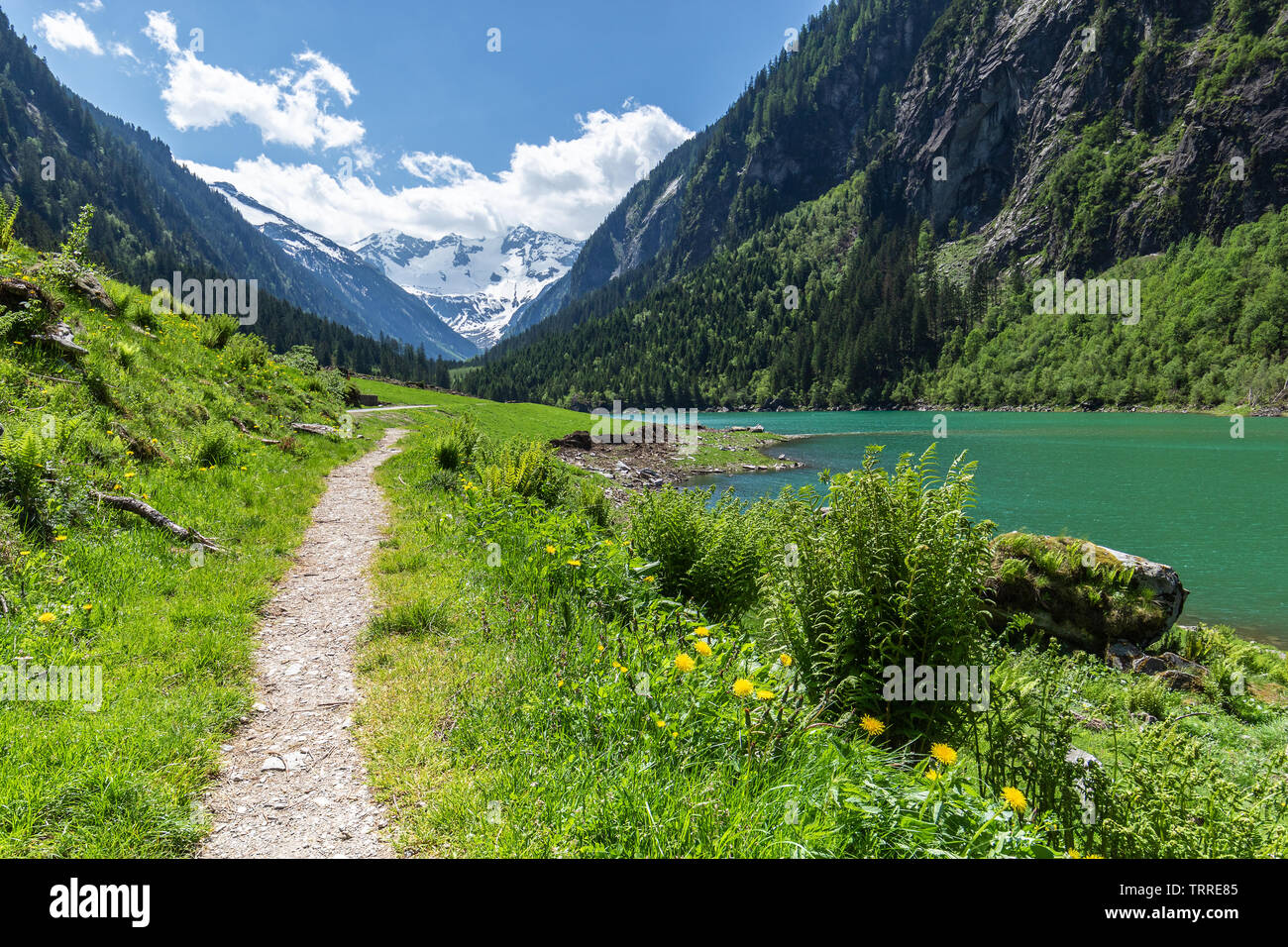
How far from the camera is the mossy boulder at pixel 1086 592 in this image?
35.4ft

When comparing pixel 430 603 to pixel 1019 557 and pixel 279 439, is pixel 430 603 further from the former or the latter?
pixel 279 439

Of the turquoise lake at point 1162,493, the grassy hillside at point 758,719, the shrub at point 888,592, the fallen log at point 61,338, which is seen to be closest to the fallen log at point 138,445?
the fallen log at point 61,338

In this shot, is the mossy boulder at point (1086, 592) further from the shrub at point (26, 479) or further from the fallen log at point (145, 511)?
the shrub at point (26, 479)

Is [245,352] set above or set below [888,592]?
above

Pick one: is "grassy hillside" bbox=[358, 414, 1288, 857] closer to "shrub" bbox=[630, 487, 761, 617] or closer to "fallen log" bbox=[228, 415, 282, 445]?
"shrub" bbox=[630, 487, 761, 617]

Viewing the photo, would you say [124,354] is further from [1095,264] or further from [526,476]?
[1095,264]

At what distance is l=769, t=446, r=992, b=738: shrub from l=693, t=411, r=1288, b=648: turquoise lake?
4.58 m

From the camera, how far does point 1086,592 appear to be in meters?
11.0

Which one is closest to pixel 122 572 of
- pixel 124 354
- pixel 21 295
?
pixel 21 295

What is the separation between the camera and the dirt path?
331 centimetres

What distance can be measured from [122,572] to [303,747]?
3.85m

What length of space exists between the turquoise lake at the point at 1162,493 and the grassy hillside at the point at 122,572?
24.9 feet

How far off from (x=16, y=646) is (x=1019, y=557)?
14.1 metres

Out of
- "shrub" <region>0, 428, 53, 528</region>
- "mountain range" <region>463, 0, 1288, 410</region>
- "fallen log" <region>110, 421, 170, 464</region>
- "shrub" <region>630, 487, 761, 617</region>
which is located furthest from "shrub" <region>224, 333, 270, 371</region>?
"mountain range" <region>463, 0, 1288, 410</region>
